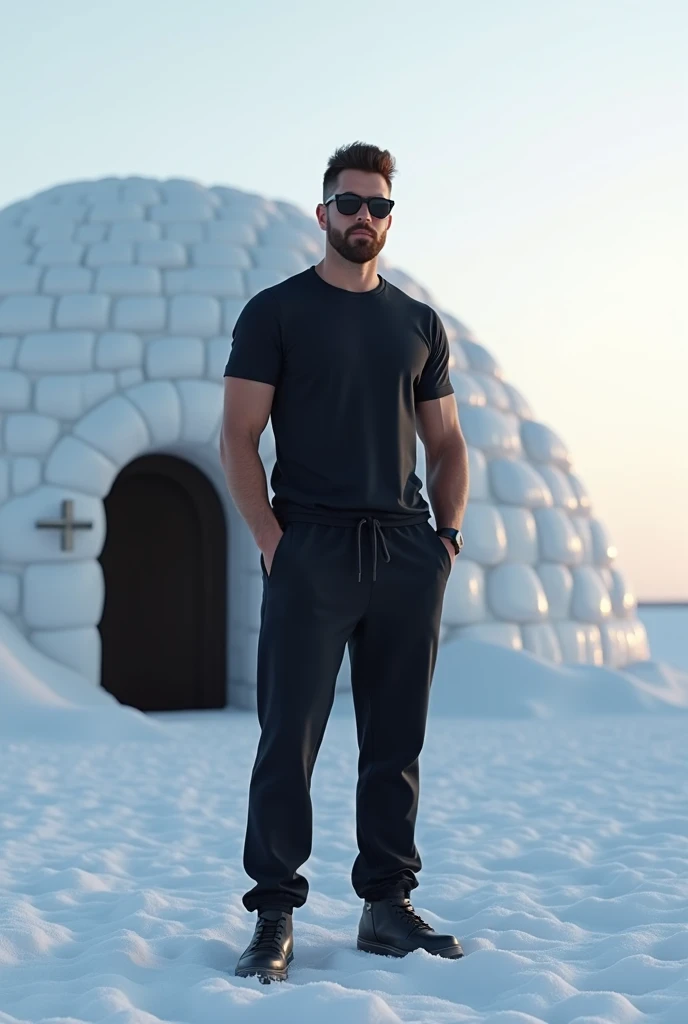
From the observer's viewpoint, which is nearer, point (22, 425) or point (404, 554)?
point (404, 554)

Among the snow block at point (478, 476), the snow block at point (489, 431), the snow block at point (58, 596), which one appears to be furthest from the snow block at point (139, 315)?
the snow block at point (478, 476)

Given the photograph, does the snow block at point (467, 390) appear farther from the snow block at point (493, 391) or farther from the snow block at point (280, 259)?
the snow block at point (280, 259)

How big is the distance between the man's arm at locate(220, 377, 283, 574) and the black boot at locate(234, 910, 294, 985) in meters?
0.59

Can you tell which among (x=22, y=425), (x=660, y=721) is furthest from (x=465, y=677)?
(x=22, y=425)

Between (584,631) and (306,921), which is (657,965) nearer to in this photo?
(306,921)

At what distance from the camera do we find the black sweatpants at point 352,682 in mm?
1996

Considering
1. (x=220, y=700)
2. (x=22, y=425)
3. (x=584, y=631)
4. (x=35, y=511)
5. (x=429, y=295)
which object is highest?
(x=429, y=295)

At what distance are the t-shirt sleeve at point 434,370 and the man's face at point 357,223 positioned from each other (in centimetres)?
20

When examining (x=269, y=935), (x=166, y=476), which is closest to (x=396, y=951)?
(x=269, y=935)

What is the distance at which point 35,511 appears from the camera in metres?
7.14

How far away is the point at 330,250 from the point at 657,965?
1341 mm

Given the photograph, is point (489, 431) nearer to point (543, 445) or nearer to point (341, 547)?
point (543, 445)

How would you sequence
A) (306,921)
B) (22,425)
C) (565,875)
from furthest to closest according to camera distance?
(22,425) → (565,875) → (306,921)

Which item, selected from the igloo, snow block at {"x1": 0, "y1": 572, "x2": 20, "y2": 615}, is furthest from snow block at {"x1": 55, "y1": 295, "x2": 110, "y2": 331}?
snow block at {"x1": 0, "y1": 572, "x2": 20, "y2": 615}
